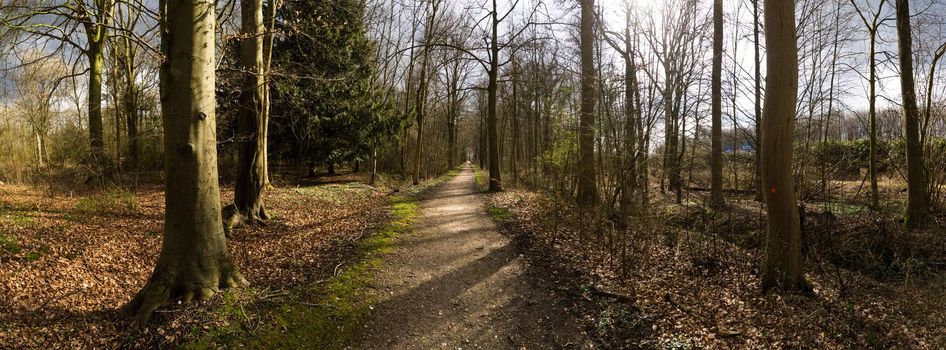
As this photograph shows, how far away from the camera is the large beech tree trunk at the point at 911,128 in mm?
9602

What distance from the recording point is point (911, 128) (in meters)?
9.69

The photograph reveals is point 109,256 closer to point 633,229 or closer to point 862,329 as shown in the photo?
point 633,229

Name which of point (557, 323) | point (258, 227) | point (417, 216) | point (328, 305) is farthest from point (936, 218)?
point (258, 227)

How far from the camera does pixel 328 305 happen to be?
186 inches

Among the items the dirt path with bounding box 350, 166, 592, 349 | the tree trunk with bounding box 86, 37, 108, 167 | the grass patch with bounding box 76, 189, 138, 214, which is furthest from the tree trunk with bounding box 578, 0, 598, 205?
the tree trunk with bounding box 86, 37, 108, 167

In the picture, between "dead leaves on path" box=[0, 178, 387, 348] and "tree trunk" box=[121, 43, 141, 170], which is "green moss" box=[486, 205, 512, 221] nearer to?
"dead leaves on path" box=[0, 178, 387, 348]

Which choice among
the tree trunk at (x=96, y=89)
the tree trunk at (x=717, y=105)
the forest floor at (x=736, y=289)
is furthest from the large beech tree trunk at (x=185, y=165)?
the tree trunk at (x=717, y=105)

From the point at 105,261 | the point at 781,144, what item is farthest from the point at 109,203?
the point at 781,144

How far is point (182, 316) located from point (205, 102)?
2106mm

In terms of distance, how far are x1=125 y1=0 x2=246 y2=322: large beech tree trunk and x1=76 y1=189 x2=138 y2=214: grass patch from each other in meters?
5.86

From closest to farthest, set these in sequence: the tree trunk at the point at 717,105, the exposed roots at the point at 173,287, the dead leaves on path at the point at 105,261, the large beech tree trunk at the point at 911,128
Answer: the dead leaves on path at the point at 105,261
the exposed roots at the point at 173,287
the large beech tree trunk at the point at 911,128
the tree trunk at the point at 717,105

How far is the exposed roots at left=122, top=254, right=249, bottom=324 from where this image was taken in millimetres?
4246

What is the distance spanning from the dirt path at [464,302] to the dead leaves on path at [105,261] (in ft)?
3.65

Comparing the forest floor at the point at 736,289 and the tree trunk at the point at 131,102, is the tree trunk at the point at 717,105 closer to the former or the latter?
the forest floor at the point at 736,289
